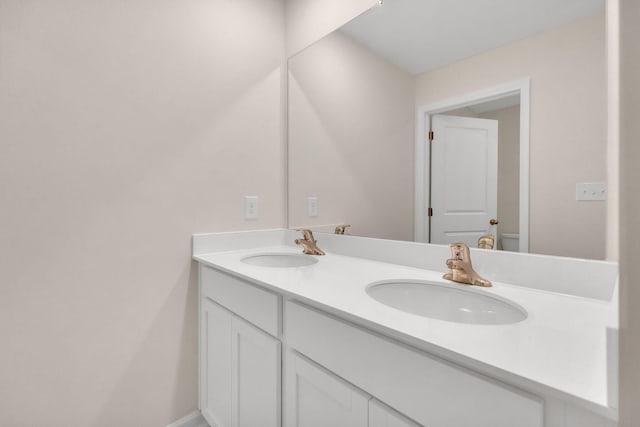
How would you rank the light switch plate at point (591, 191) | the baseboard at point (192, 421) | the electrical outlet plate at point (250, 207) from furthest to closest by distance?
the electrical outlet plate at point (250, 207) → the baseboard at point (192, 421) → the light switch plate at point (591, 191)

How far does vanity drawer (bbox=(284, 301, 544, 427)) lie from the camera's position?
20.5 inches

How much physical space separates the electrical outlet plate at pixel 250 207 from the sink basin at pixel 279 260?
9.3 inches

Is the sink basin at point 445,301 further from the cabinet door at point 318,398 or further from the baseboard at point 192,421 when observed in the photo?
the baseboard at point 192,421

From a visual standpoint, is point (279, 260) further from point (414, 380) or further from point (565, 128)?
point (565, 128)

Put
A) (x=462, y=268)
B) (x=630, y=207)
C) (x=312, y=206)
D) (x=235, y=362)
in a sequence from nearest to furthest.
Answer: (x=630, y=207)
(x=462, y=268)
(x=235, y=362)
(x=312, y=206)

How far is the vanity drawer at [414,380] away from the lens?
0.52 metres

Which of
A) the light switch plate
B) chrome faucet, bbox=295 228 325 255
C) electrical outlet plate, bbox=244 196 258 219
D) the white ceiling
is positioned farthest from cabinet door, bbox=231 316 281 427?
the white ceiling

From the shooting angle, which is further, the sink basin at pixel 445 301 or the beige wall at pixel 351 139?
the beige wall at pixel 351 139

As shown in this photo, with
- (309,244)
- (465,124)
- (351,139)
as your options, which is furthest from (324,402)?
(351,139)

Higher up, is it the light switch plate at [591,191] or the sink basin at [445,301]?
the light switch plate at [591,191]

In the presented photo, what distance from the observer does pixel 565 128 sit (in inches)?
35.3

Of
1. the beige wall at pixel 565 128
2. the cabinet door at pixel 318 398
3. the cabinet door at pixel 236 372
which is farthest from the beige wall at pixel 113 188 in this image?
the beige wall at pixel 565 128

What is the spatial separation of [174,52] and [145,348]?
1288mm

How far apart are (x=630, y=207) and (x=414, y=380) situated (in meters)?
0.46
